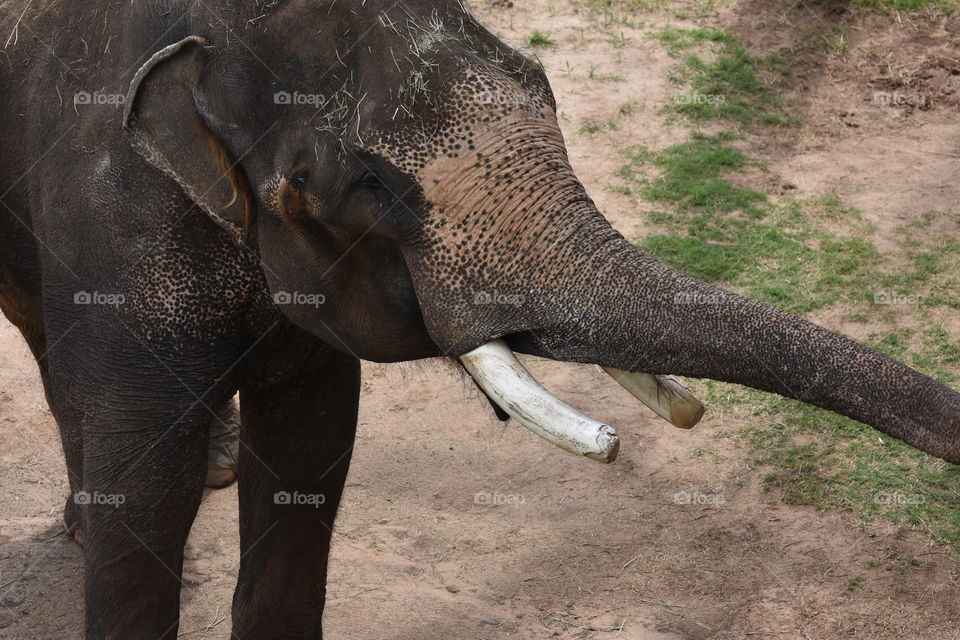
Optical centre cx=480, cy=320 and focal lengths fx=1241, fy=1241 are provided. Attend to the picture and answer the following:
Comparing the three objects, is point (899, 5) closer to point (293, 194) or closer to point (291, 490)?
point (291, 490)

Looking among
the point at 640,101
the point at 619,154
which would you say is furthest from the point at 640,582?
the point at 640,101

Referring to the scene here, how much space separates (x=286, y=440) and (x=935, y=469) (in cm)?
288

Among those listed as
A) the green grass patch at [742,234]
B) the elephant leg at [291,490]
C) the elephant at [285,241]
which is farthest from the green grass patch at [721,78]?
the elephant at [285,241]

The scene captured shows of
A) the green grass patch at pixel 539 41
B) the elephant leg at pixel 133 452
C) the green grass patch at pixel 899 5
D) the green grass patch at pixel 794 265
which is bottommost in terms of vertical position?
the green grass patch at pixel 794 265

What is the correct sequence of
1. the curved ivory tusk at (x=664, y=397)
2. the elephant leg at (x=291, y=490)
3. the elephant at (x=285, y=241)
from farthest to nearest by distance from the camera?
the elephant leg at (x=291, y=490) → the curved ivory tusk at (x=664, y=397) → the elephant at (x=285, y=241)

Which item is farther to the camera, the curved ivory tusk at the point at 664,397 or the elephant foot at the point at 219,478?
the elephant foot at the point at 219,478

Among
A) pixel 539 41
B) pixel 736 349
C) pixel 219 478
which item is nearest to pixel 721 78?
pixel 539 41

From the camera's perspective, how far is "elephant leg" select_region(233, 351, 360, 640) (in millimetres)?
3752

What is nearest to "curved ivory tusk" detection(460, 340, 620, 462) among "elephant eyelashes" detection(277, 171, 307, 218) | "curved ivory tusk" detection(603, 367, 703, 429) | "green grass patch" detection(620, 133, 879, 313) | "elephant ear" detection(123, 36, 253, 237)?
"curved ivory tusk" detection(603, 367, 703, 429)

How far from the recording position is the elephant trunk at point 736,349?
2250 mm

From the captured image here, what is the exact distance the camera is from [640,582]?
4.81 metres

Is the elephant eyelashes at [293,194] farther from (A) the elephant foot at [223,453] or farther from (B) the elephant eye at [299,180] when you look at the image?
(A) the elephant foot at [223,453]

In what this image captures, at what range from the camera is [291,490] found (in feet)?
12.6

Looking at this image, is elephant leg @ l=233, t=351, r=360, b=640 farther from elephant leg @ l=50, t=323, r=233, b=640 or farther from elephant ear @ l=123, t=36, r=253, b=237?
elephant ear @ l=123, t=36, r=253, b=237
